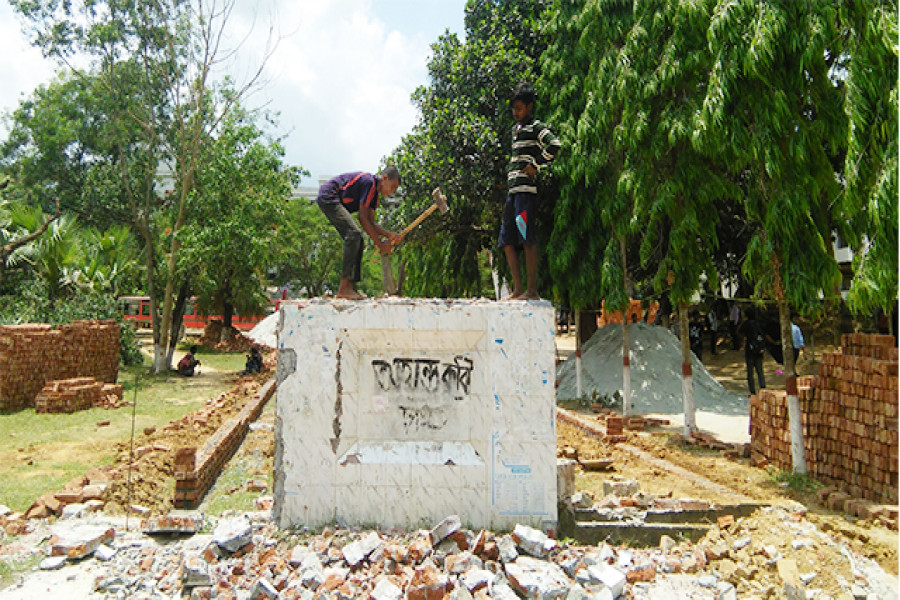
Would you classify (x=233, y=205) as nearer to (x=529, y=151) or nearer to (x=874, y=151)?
(x=529, y=151)

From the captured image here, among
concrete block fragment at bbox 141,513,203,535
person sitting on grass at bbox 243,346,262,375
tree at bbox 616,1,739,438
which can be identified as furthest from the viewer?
person sitting on grass at bbox 243,346,262,375

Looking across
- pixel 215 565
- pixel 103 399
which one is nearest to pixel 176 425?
pixel 103 399

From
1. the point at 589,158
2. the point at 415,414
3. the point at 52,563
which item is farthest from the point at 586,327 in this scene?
the point at 52,563

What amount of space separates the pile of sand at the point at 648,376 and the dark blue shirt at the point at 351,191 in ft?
27.9

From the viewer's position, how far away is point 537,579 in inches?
151

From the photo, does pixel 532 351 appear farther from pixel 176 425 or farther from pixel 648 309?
pixel 648 309

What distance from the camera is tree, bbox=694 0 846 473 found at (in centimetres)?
612

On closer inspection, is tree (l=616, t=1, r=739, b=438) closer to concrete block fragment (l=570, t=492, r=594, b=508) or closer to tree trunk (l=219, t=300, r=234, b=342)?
concrete block fragment (l=570, t=492, r=594, b=508)

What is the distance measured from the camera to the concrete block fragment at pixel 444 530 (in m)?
4.21

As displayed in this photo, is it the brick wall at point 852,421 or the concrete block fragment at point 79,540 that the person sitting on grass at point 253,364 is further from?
the brick wall at point 852,421

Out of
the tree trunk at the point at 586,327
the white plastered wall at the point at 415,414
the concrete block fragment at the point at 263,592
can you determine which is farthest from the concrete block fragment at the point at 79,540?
the tree trunk at the point at 586,327

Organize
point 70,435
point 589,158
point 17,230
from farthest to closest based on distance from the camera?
point 17,230 → point 589,158 → point 70,435

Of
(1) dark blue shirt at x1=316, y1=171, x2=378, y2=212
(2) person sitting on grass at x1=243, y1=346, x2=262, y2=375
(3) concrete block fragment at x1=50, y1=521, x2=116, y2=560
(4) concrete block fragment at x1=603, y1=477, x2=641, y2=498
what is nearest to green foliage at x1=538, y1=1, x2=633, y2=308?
(4) concrete block fragment at x1=603, y1=477, x2=641, y2=498

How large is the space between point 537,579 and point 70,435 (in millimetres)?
8293
